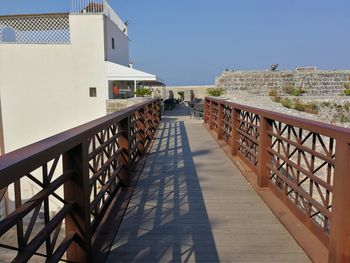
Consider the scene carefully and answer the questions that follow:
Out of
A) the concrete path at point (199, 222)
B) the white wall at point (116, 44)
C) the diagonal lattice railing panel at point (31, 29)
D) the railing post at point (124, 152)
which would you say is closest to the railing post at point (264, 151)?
the concrete path at point (199, 222)

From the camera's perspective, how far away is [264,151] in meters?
3.97

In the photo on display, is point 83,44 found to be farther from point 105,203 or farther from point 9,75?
point 105,203

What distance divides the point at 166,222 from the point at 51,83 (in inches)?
515

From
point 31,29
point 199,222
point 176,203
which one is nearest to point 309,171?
point 199,222

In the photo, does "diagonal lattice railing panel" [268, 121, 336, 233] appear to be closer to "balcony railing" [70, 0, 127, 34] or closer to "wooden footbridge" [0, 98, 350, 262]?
"wooden footbridge" [0, 98, 350, 262]

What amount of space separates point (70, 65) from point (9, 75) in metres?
2.40

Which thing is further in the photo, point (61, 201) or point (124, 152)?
point (124, 152)

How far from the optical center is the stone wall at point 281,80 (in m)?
22.8

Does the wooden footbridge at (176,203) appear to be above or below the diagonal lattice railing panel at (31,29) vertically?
below

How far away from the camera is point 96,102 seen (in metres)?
15.2

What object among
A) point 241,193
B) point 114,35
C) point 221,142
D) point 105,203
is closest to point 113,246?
point 105,203

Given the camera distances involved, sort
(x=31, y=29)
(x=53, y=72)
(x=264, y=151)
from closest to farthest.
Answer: (x=264, y=151)
(x=31, y=29)
(x=53, y=72)

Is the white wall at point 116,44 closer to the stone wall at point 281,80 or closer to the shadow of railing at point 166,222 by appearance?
the stone wall at point 281,80

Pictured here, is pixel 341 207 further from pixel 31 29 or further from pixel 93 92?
pixel 31 29
